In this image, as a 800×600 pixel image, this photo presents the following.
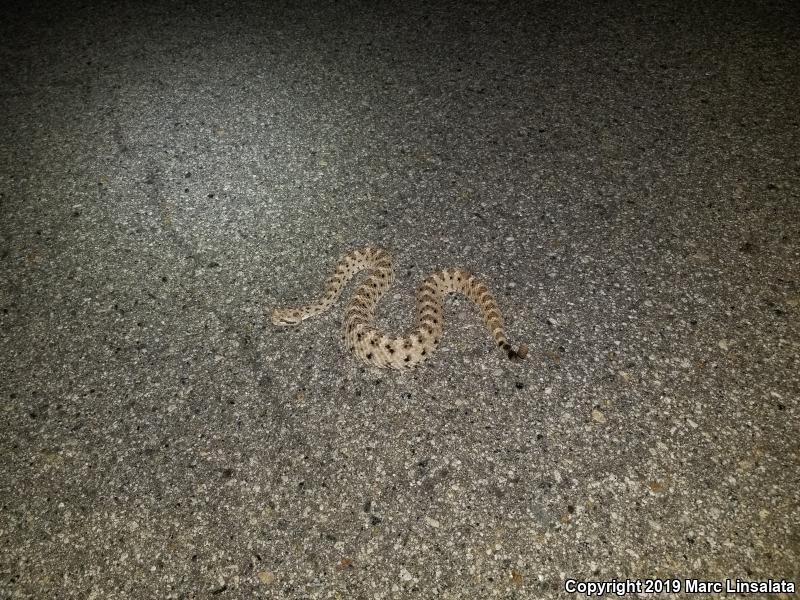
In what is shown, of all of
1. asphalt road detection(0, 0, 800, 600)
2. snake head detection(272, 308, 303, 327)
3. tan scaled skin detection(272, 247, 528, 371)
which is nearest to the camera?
asphalt road detection(0, 0, 800, 600)

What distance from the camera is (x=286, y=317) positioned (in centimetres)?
460

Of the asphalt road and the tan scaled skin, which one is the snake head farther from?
the asphalt road

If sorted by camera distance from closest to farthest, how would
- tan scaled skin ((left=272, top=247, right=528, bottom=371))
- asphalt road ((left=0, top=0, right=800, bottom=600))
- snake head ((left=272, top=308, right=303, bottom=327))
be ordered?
asphalt road ((left=0, top=0, right=800, bottom=600)) → tan scaled skin ((left=272, top=247, right=528, bottom=371)) → snake head ((left=272, top=308, right=303, bottom=327))

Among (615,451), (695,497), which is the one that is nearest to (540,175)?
(615,451)

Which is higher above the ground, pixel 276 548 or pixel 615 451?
pixel 615 451

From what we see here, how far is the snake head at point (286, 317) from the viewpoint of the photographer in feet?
15.1

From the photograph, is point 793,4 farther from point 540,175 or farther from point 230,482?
point 230,482

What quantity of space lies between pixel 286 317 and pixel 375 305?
2.60 ft

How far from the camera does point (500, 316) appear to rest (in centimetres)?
448

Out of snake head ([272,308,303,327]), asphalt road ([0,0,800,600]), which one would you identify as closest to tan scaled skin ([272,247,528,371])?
snake head ([272,308,303,327])

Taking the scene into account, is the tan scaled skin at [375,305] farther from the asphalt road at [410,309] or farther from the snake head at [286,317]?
the asphalt road at [410,309]

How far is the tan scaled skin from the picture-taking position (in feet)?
14.2

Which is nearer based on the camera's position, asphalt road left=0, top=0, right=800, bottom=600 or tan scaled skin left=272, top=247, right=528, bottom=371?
asphalt road left=0, top=0, right=800, bottom=600

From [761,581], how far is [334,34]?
8.06 m
